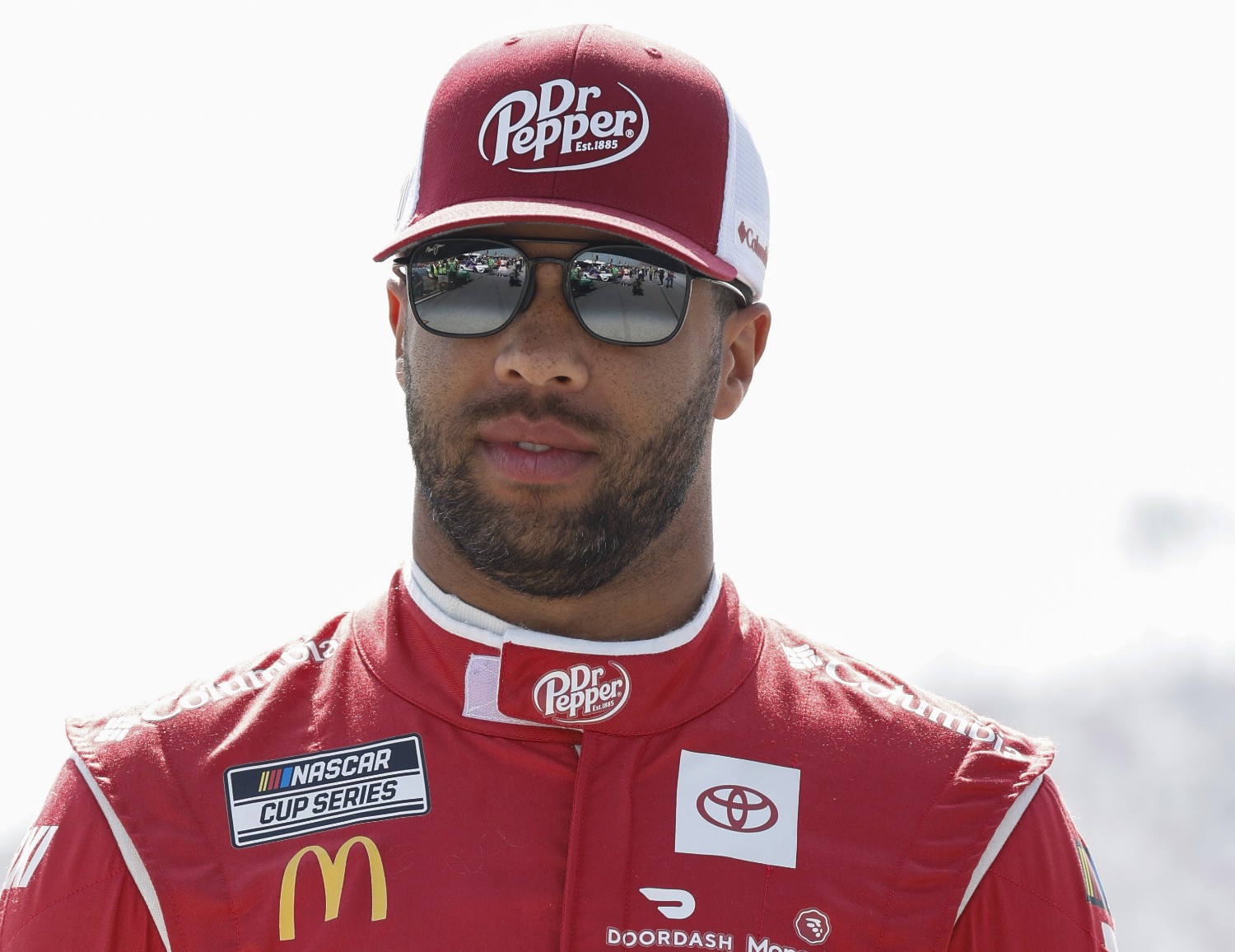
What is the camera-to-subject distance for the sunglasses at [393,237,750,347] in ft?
8.90

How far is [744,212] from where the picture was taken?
10.0ft

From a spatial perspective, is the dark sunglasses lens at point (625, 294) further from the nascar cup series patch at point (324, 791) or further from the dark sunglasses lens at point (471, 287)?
the nascar cup series patch at point (324, 791)

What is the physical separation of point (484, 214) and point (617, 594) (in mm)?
831

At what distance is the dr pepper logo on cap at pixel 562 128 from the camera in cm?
283

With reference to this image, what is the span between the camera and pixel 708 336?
2979 millimetres

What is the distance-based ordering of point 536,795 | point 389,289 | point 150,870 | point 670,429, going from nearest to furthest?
point 150,870, point 536,795, point 670,429, point 389,289

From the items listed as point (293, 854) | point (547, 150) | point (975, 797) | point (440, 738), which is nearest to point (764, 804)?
point (975, 797)

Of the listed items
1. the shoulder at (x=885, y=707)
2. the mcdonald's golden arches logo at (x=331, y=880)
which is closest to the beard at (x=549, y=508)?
the shoulder at (x=885, y=707)

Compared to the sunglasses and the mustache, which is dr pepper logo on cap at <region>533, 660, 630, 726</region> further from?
the sunglasses

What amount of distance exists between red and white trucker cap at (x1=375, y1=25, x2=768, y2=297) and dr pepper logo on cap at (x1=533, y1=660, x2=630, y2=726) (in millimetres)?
865

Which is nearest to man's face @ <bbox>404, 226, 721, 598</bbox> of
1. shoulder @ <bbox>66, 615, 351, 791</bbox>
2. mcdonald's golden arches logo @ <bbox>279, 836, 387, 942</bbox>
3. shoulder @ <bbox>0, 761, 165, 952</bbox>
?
shoulder @ <bbox>66, 615, 351, 791</bbox>

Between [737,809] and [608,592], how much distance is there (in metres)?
0.52

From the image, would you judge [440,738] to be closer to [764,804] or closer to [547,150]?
[764,804]

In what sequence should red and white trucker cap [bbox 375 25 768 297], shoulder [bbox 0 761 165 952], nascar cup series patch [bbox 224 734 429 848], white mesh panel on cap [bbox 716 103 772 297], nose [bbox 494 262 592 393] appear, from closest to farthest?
shoulder [bbox 0 761 165 952], nascar cup series patch [bbox 224 734 429 848], nose [bbox 494 262 592 393], red and white trucker cap [bbox 375 25 768 297], white mesh panel on cap [bbox 716 103 772 297]
